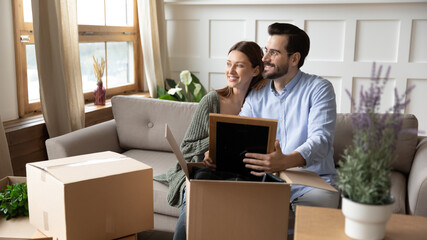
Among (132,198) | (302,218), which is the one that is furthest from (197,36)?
(302,218)

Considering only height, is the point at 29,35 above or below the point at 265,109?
above

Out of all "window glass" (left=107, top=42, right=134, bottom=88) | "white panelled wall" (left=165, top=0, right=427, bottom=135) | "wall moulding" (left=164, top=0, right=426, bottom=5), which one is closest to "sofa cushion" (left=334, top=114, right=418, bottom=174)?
"white panelled wall" (left=165, top=0, right=427, bottom=135)

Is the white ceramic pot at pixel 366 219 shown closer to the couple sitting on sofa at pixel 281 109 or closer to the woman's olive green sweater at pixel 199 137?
the couple sitting on sofa at pixel 281 109

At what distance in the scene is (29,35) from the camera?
264cm

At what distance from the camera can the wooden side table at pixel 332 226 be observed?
3.47 feet

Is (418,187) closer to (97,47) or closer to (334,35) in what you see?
(334,35)

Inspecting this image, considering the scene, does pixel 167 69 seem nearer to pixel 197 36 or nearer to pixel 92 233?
pixel 197 36

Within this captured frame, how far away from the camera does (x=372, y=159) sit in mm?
928

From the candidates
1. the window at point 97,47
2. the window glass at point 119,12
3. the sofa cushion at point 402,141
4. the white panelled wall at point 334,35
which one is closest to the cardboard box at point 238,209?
the sofa cushion at point 402,141

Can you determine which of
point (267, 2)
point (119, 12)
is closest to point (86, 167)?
point (119, 12)

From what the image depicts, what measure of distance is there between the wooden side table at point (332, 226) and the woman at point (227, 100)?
84 cm

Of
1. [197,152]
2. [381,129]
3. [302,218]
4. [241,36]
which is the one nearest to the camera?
[381,129]

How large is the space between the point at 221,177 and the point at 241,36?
2778 mm

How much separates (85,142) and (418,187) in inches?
64.5
